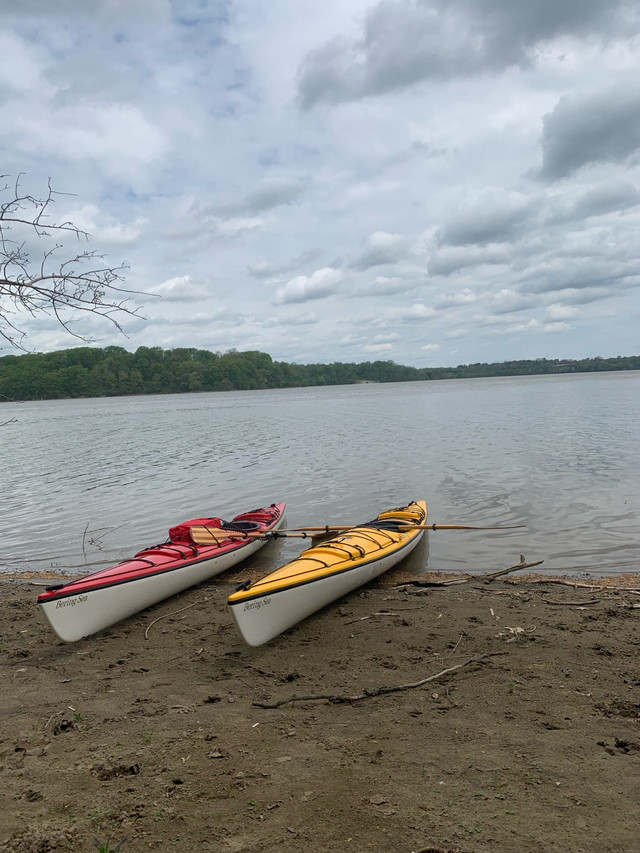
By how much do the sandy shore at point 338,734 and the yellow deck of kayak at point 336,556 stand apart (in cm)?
54

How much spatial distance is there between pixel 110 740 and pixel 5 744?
0.68 m

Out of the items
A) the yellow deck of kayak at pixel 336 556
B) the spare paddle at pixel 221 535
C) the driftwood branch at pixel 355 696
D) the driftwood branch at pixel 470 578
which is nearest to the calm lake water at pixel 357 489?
the driftwood branch at pixel 470 578

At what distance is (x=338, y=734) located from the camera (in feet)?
12.8

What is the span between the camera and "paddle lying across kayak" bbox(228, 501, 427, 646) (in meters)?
5.48

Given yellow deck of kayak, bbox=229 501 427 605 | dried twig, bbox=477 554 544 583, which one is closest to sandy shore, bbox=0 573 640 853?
yellow deck of kayak, bbox=229 501 427 605

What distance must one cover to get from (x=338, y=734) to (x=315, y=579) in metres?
2.35

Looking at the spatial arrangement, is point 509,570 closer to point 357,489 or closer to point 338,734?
point 338,734

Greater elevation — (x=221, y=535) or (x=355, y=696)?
(x=221, y=535)

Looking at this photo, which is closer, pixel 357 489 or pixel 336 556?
pixel 336 556

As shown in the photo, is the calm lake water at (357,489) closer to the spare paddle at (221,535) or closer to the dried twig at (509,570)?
the dried twig at (509,570)

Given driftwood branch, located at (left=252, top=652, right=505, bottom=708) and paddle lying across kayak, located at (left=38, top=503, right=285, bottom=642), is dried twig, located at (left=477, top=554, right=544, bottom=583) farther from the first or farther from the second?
paddle lying across kayak, located at (left=38, top=503, right=285, bottom=642)

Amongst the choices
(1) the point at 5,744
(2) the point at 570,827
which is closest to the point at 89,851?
(1) the point at 5,744

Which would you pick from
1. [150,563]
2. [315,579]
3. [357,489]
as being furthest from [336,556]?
[357,489]

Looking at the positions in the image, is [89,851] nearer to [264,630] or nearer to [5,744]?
[5,744]
